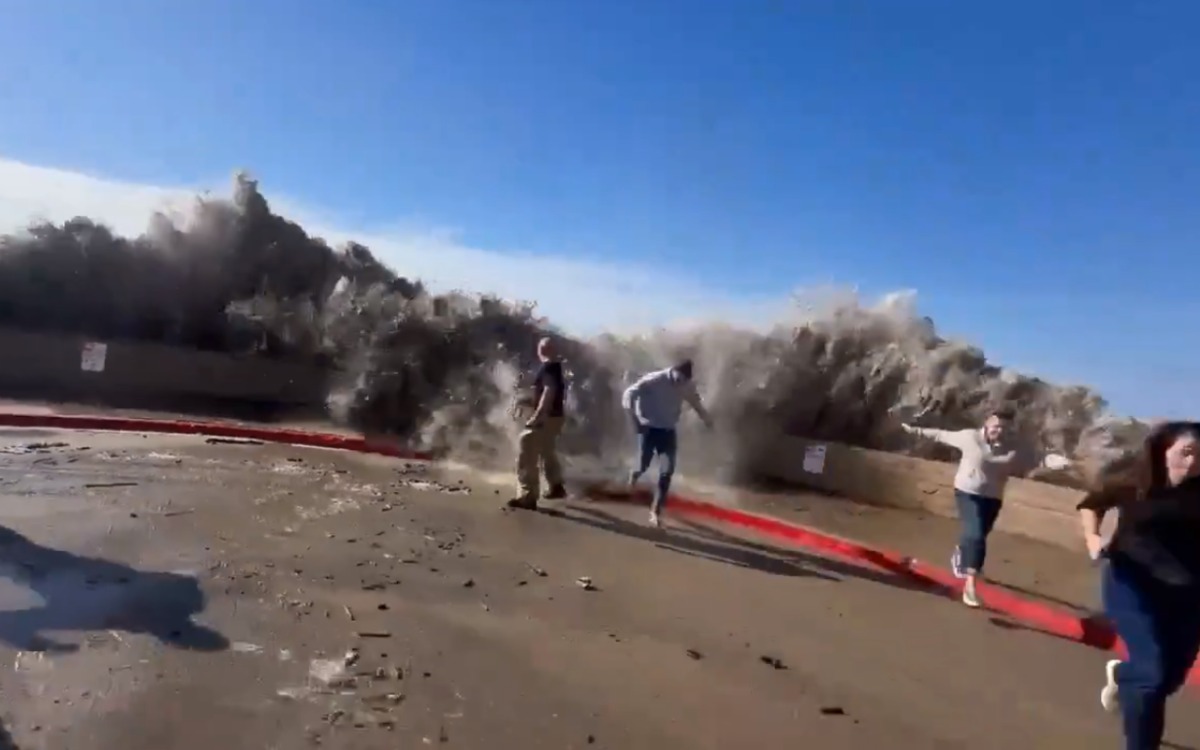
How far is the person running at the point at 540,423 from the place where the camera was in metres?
8.92

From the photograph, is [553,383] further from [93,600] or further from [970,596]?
[93,600]

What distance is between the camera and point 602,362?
1512 centimetres

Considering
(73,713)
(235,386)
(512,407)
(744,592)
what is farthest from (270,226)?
(73,713)

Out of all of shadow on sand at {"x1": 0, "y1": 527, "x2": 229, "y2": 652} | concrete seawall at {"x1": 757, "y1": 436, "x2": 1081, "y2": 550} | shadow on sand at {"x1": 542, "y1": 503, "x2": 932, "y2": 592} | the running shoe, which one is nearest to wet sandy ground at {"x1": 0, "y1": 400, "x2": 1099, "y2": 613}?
concrete seawall at {"x1": 757, "y1": 436, "x2": 1081, "y2": 550}

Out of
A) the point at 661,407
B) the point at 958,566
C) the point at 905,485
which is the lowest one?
the point at 958,566

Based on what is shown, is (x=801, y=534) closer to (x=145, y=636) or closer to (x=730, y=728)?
(x=730, y=728)

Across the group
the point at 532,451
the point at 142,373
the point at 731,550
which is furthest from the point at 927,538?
the point at 142,373

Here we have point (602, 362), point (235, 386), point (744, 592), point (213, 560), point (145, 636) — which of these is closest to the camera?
point (145, 636)

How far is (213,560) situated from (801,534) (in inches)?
203

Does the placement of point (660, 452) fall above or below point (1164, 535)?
below

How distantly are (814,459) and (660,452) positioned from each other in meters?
4.54

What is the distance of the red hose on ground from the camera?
6.75 meters

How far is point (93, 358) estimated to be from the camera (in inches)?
635

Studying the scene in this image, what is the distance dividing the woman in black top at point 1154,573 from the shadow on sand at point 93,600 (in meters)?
4.08
